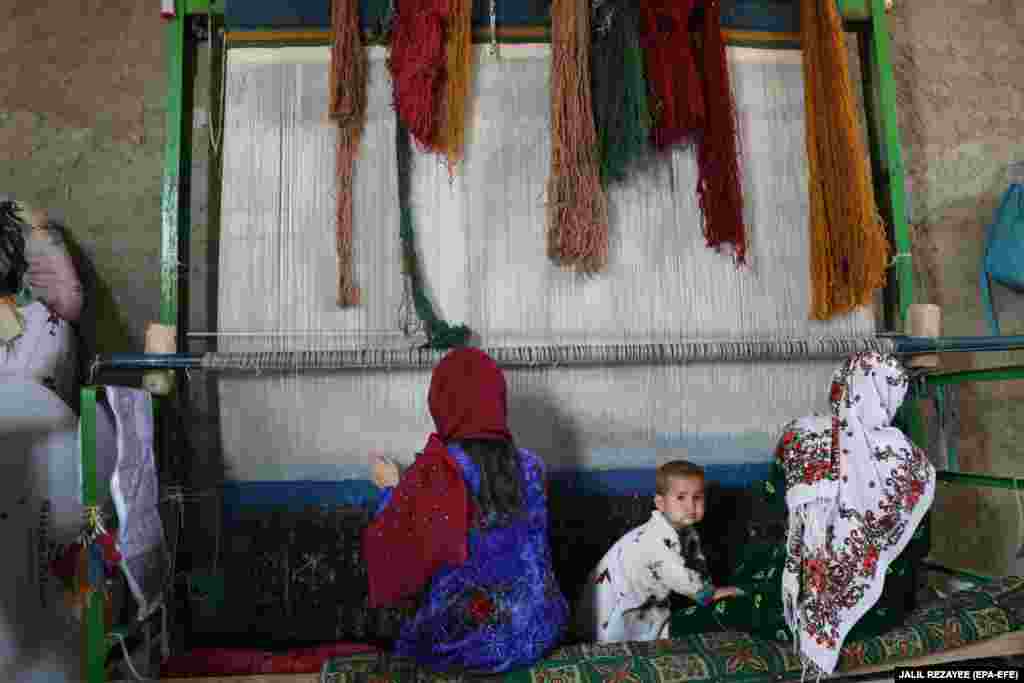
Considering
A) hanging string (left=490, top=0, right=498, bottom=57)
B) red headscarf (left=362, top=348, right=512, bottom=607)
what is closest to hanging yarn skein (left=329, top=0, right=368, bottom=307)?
hanging string (left=490, top=0, right=498, bottom=57)

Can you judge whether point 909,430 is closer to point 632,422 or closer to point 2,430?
point 632,422

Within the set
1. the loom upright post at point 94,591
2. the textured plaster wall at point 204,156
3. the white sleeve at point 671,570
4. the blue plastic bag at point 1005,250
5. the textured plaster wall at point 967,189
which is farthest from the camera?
the textured plaster wall at point 967,189

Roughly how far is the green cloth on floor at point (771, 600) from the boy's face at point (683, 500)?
194mm

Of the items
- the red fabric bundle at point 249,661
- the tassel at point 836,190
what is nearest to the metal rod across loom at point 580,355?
the tassel at point 836,190

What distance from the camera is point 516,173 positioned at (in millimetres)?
Answer: 2426

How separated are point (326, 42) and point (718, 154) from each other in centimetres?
130

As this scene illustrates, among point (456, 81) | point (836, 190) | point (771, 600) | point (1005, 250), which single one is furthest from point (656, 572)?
point (1005, 250)

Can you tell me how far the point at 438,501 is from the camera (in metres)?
1.76

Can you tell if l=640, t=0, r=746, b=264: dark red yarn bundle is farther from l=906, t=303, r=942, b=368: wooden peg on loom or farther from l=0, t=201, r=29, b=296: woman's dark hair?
l=0, t=201, r=29, b=296: woman's dark hair

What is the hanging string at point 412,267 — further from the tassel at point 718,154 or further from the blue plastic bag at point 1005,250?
the blue plastic bag at point 1005,250

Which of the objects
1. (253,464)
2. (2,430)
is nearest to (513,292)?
(253,464)

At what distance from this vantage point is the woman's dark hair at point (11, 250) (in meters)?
2.45

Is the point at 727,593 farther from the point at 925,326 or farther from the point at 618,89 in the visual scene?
the point at 618,89

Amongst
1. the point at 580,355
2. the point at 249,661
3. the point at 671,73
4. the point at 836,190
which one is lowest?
the point at 249,661
